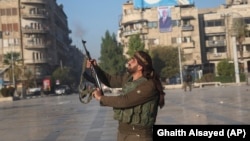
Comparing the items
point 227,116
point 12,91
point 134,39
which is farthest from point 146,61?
point 134,39

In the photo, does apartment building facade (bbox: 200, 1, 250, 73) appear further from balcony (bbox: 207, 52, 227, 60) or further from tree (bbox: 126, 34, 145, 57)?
tree (bbox: 126, 34, 145, 57)

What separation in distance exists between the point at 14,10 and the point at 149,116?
307 feet

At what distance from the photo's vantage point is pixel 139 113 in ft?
14.7

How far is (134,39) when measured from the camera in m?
78.8

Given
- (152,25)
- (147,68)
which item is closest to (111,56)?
(152,25)

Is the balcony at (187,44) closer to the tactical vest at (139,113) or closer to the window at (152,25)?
the window at (152,25)

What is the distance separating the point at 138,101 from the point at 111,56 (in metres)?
84.5

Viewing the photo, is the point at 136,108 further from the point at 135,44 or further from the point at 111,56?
the point at 111,56

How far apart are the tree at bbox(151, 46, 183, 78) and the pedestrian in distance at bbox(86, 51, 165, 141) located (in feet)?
249

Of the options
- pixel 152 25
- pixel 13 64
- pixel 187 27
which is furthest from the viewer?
pixel 152 25

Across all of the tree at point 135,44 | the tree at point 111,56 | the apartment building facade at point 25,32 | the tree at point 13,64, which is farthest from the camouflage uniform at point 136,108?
the apartment building facade at point 25,32

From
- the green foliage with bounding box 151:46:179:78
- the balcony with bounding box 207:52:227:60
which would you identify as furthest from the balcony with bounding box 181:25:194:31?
the green foliage with bounding box 151:46:179:78

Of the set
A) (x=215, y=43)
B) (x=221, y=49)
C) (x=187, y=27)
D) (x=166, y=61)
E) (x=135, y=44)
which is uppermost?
(x=187, y=27)

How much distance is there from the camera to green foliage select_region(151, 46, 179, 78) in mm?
80625
